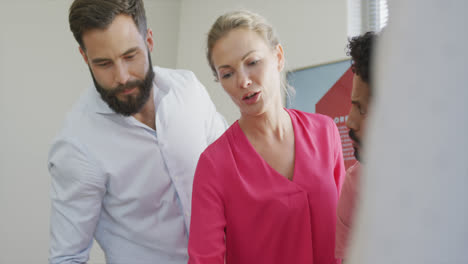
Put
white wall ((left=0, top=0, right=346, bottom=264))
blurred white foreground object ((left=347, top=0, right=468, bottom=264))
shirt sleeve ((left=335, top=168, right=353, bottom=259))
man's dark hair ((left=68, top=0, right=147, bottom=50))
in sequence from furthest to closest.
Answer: white wall ((left=0, top=0, right=346, bottom=264)), man's dark hair ((left=68, top=0, right=147, bottom=50)), shirt sleeve ((left=335, top=168, right=353, bottom=259)), blurred white foreground object ((left=347, top=0, right=468, bottom=264))

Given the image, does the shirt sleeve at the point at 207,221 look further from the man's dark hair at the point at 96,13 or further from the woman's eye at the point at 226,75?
the man's dark hair at the point at 96,13

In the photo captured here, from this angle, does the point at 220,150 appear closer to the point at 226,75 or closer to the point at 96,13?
the point at 226,75

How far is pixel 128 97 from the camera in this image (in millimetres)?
1196

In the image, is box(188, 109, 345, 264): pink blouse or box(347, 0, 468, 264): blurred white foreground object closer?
box(347, 0, 468, 264): blurred white foreground object

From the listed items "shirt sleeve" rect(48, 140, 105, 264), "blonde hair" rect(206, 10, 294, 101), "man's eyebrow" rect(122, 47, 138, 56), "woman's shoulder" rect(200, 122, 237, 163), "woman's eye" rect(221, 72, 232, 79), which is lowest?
"shirt sleeve" rect(48, 140, 105, 264)

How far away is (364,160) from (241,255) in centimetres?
81

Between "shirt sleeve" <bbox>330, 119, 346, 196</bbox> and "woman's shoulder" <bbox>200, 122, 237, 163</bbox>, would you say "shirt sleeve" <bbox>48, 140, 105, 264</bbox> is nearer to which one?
"woman's shoulder" <bbox>200, 122, 237, 163</bbox>

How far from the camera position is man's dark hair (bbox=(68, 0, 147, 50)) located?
1.09 meters

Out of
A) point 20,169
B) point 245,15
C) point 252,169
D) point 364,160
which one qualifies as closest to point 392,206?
point 364,160

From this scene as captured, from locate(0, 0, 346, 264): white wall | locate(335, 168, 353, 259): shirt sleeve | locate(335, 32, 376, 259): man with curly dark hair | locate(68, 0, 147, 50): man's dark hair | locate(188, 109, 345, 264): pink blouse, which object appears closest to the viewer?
locate(335, 32, 376, 259): man with curly dark hair

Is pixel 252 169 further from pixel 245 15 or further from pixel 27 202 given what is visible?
pixel 27 202

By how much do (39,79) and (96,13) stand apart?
1.48 metres

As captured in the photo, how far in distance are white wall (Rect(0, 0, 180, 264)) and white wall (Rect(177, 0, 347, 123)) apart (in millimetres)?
944

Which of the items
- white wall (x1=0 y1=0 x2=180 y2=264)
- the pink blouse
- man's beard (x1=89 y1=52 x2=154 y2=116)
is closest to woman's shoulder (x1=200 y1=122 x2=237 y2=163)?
the pink blouse
